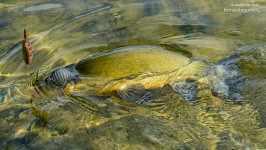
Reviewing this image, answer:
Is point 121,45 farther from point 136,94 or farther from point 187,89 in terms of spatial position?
point 187,89

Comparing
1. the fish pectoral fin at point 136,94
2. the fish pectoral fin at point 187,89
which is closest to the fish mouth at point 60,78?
the fish pectoral fin at point 136,94

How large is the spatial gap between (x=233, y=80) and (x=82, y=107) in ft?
5.59

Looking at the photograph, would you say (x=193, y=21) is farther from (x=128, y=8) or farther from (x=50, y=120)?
(x=50, y=120)

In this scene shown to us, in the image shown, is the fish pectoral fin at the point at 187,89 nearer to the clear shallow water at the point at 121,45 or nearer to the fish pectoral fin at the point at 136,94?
the clear shallow water at the point at 121,45

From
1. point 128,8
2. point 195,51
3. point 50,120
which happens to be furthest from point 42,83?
point 128,8

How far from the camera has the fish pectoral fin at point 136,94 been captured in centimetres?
409

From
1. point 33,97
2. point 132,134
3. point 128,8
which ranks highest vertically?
point 128,8

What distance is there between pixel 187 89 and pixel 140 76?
54 centimetres

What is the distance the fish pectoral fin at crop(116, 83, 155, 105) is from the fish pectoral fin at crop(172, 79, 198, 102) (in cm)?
31

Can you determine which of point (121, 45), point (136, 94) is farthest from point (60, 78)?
point (121, 45)

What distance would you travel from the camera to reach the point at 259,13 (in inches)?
233

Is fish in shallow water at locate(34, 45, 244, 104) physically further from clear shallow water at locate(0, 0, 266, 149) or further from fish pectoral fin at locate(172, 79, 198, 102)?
clear shallow water at locate(0, 0, 266, 149)

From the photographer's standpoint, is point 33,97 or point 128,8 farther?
point 128,8

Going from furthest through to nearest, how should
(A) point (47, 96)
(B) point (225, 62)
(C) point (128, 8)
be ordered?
(C) point (128, 8)
(B) point (225, 62)
(A) point (47, 96)
